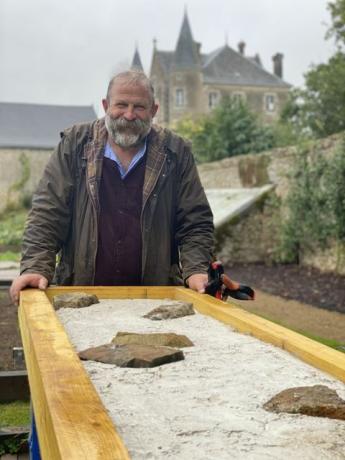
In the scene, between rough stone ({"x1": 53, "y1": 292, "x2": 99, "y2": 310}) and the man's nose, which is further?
the man's nose

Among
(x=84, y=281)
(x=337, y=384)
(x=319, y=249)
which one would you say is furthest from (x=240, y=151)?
(x=337, y=384)

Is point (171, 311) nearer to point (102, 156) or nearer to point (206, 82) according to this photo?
point (102, 156)

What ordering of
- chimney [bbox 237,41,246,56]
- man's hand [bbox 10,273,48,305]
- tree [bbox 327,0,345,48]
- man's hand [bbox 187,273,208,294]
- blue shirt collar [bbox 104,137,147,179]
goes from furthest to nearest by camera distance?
chimney [bbox 237,41,246,56] < tree [bbox 327,0,345,48] < blue shirt collar [bbox 104,137,147,179] < man's hand [bbox 187,273,208,294] < man's hand [bbox 10,273,48,305]

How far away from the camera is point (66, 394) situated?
158 cm

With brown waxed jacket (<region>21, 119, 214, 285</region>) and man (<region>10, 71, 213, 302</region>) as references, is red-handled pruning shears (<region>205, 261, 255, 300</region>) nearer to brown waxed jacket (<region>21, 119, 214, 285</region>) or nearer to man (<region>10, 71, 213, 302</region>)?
man (<region>10, 71, 213, 302</region>)

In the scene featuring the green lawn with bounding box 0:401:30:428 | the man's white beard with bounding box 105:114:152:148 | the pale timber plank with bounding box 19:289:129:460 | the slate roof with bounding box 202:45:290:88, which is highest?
the slate roof with bounding box 202:45:290:88

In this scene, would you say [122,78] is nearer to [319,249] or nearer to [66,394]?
[66,394]

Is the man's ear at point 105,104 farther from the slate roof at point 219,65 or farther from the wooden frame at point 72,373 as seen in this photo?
the slate roof at point 219,65

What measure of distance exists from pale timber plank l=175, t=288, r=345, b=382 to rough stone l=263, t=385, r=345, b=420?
24 centimetres

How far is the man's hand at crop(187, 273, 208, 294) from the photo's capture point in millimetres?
3445

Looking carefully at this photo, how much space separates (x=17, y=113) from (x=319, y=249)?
47.6m

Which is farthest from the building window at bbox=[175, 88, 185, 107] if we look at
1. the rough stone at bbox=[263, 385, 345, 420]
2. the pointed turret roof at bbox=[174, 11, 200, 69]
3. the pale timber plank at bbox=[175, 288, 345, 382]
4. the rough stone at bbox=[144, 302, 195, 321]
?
the rough stone at bbox=[263, 385, 345, 420]

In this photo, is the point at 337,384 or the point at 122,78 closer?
the point at 337,384

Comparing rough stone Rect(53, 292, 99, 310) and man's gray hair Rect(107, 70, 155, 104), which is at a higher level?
man's gray hair Rect(107, 70, 155, 104)
